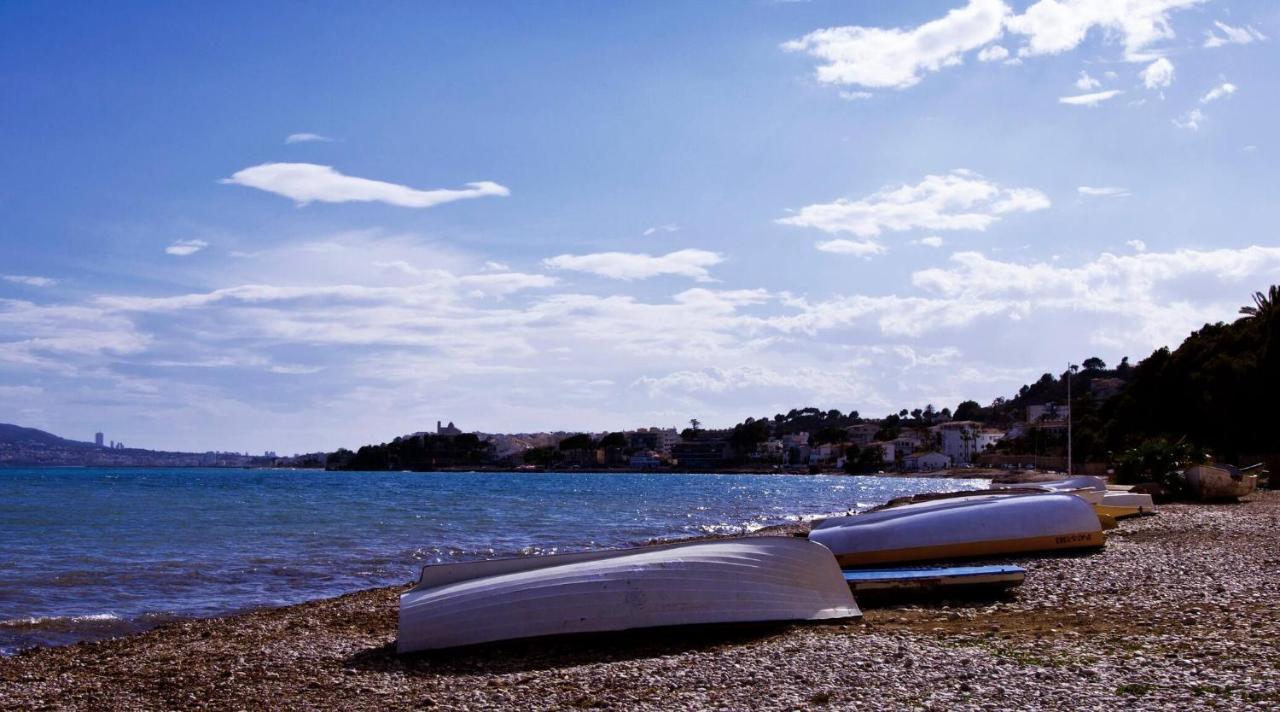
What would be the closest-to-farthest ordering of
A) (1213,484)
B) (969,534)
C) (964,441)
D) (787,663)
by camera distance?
(787,663), (969,534), (1213,484), (964,441)

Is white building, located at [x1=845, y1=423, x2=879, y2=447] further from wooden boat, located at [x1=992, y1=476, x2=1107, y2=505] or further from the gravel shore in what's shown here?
the gravel shore

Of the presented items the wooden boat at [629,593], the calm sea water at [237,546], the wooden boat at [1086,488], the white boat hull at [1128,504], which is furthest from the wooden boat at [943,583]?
the white boat hull at [1128,504]

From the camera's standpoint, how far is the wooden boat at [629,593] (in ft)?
31.0

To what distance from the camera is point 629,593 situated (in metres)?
9.67

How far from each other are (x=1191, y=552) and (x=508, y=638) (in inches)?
418

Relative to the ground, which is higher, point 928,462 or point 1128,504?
point 1128,504

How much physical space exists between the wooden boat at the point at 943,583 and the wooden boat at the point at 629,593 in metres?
0.71

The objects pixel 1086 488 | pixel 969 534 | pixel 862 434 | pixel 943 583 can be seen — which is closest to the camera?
pixel 943 583

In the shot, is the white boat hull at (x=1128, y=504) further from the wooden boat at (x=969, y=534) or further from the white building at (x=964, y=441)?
the white building at (x=964, y=441)

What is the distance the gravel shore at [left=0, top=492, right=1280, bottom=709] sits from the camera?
6656mm

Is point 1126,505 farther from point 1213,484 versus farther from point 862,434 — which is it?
point 862,434

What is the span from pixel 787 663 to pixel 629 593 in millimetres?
2207

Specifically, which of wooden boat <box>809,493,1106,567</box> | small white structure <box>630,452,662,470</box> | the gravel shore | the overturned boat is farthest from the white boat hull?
small white structure <box>630,452,662,470</box>

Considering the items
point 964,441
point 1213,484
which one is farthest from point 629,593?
point 964,441
